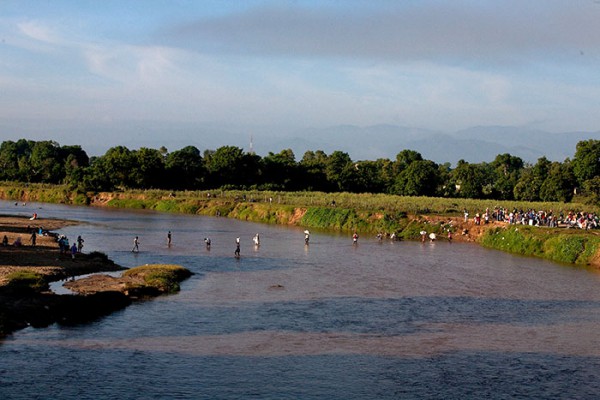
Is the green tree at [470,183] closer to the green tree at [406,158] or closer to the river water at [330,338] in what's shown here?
the green tree at [406,158]

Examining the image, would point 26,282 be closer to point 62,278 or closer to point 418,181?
point 62,278

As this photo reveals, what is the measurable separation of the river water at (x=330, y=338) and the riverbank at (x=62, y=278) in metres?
1.40

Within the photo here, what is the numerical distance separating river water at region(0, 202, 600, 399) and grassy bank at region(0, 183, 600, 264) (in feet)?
32.2

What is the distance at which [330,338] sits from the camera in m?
36.3

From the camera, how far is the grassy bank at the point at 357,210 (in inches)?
2820

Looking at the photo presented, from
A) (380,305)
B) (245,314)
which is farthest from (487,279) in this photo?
(245,314)

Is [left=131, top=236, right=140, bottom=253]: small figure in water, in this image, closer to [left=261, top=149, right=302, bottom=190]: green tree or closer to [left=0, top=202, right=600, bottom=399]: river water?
[left=0, top=202, right=600, bottom=399]: river water

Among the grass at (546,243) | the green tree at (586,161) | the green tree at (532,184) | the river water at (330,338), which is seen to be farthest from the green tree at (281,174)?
the river water at (330,338)

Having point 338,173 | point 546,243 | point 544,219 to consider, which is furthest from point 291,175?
point 546,243

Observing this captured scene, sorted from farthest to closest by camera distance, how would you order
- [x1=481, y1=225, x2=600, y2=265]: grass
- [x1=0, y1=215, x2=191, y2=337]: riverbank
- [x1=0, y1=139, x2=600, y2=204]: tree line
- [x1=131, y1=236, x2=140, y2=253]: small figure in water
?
[x1=0, y1=139, x2=600, y2=204]: tree line → [x1=481, y1=225, x2=600, y2=265]: grass → [x1=131, y1=236, x2=140, y2=253]: small figure in water → [x1=0, y1=215, x2=191, y2=337]: riverbank

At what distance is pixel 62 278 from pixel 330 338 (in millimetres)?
21951

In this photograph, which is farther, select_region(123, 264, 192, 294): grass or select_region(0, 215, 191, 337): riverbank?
select_region(123, 264, 192, 294): grass

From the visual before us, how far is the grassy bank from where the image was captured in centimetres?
7162

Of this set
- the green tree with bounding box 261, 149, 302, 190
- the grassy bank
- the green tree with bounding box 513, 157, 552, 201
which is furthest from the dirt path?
the green tree with bounding box 513, 157, 552, 201
